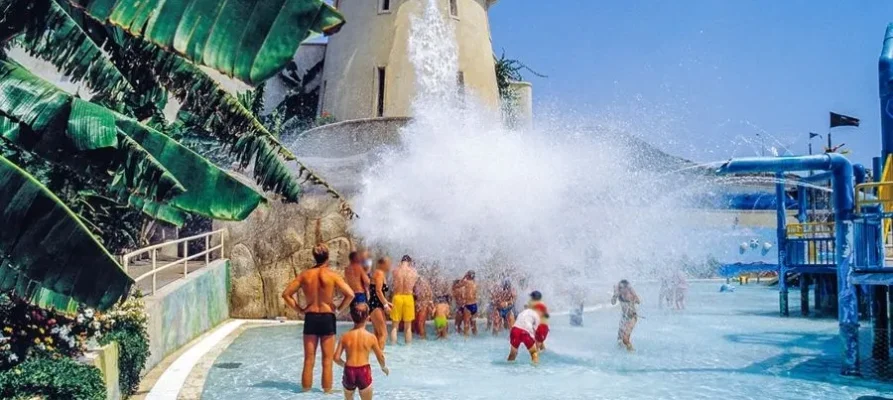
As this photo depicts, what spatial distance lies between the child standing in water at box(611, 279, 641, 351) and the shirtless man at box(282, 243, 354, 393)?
526 cm

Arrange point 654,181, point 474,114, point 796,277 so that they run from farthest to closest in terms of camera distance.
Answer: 1. point 796,277
2. point 474,114
3. point 654,181

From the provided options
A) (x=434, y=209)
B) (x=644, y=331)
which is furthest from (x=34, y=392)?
(x=644, y=331)

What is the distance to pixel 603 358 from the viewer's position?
1242 centimetres

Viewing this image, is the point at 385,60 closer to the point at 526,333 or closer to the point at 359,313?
the point at 526,333

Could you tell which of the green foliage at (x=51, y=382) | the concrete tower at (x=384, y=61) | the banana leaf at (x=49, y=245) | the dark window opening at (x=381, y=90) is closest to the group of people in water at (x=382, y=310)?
the green foliage at (x=51, y=382)

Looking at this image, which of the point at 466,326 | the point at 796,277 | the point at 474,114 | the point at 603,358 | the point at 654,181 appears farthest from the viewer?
the point at 796,277

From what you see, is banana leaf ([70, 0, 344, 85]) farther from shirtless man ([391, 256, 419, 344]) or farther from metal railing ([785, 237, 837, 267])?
metal railing ([785, 237, 837, 267])

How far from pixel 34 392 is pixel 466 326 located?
8.64m

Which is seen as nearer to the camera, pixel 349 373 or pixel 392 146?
pixel 349 373

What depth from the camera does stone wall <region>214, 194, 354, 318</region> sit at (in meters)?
16.4

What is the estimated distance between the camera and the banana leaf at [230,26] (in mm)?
4602

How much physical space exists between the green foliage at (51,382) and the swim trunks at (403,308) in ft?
22.3

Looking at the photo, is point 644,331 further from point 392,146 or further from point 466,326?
point 392,146

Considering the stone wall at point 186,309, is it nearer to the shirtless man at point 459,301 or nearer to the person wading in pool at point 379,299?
the person wading in pool at point 379,299
